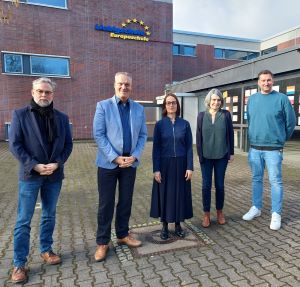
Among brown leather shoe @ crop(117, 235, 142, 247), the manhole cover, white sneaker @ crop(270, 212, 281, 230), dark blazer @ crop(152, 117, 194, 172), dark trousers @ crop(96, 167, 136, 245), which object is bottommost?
the manhole cover

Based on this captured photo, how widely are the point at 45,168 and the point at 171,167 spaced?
4.84ft

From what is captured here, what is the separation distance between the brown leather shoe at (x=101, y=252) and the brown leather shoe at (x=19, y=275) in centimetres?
72

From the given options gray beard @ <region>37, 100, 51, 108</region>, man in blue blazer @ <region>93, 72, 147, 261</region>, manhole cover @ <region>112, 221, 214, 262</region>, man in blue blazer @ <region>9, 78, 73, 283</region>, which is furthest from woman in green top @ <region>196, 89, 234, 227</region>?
gray beard @ <region>37, 100, 51, 108</region>

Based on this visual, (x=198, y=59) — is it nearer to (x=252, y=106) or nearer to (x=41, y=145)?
(x=252, y=106)

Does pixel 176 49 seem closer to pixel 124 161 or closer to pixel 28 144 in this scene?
pixel 124 161

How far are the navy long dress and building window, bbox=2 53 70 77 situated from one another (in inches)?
685

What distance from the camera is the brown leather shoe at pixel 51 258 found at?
119 inches

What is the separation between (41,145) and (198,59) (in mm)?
Answer: 28031

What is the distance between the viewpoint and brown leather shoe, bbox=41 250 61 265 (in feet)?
9.95

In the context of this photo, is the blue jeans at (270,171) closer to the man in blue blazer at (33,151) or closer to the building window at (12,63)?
the man in blue blazer at (33,151)

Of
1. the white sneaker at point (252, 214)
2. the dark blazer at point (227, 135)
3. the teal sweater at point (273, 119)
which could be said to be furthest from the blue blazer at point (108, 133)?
the white sneaker at point (252, 214)

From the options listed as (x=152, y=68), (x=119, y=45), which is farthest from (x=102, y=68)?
(x=152, y=68)

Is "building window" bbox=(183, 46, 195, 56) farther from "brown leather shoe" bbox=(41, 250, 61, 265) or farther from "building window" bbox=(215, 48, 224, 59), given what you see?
"brown leather shoe" bbox=(41, 250, 61, 265)

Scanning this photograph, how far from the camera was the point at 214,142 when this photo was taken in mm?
3883
